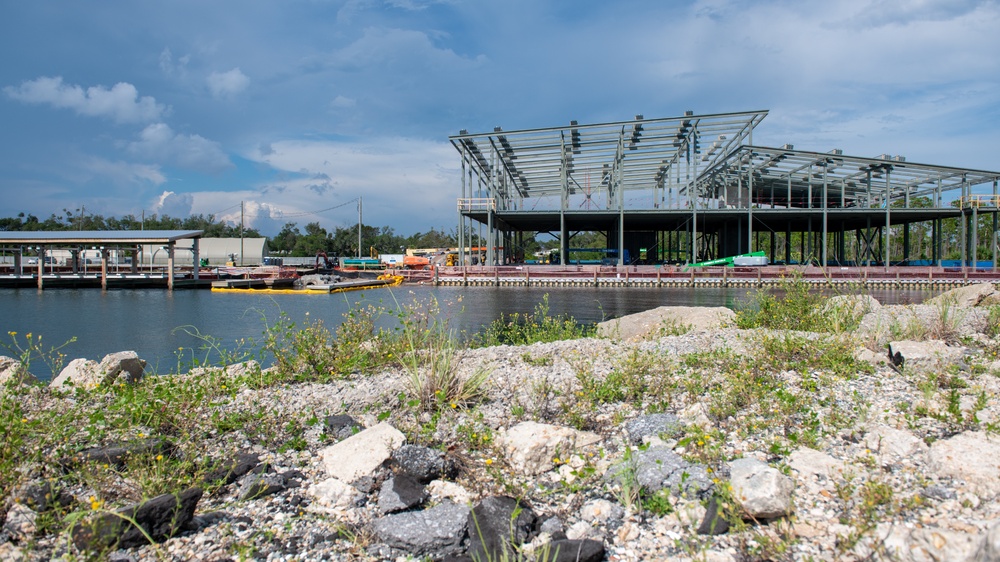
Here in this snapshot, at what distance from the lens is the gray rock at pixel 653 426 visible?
3901 millimetres

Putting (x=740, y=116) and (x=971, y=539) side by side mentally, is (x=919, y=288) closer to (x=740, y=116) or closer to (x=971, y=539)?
(x=740, y=116)

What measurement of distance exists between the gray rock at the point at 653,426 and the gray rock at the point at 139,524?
275 centimetres

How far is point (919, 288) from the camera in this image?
32469 millimetres

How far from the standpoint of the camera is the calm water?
14078 mm

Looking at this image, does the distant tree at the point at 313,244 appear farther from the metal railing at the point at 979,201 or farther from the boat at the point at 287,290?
the metal railing at the point at 979,201

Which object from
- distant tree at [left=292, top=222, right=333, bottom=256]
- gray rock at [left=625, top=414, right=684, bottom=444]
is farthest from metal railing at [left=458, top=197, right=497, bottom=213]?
distant tree at [left=292, top=222, right=333, bottom=256]

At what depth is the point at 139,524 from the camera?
272cm

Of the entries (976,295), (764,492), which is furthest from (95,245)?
(976,295)

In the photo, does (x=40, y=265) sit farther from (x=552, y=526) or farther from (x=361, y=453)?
(x=552, y=526)

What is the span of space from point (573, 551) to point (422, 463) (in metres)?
1.22

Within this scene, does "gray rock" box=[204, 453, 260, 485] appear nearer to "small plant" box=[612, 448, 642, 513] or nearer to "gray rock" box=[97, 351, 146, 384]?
"small plant" box=[612, 448, 642, 513]

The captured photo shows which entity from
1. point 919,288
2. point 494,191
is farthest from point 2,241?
point 919,288

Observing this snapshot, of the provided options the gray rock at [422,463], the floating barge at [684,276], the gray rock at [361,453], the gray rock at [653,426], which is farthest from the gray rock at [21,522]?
the floating barge at [684,276]

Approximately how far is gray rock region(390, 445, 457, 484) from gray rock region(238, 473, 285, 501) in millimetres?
682
